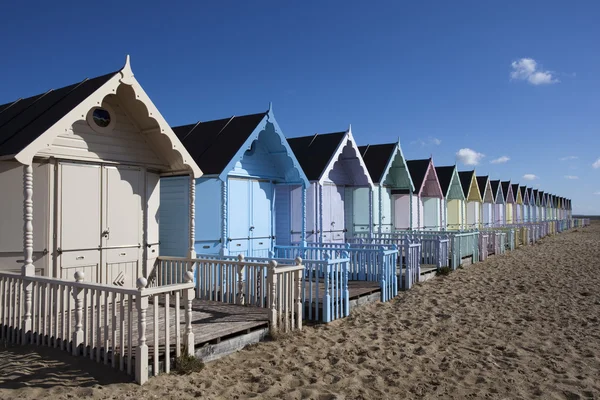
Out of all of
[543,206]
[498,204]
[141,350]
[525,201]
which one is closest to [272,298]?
[141,350]

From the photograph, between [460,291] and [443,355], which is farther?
[460,291]

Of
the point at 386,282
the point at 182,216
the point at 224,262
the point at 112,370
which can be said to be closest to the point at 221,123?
the point at 182,216

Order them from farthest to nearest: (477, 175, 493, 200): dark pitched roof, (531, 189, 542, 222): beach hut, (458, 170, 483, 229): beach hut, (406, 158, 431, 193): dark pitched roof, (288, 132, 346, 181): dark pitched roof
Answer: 1. (531, 189, 542, 222): beach hut
2. (477, 175, 493, 200): dark pitched roof
3. (458, 170, 483, 229): beach hut
4. (406, 158, 431, 193): dark pitched roof
5. (288, 132, 346, 181): dark pitched roof

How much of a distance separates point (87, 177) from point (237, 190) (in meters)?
4.07

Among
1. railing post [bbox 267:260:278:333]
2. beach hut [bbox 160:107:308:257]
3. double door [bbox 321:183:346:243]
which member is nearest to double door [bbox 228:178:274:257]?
beach hut [bbox 160:107:308:257]

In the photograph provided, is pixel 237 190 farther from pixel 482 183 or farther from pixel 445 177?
pixel 482 183

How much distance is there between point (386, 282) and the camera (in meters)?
11.2

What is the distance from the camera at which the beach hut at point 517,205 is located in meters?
43.6

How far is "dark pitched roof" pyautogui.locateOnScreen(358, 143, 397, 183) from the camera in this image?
695 inches

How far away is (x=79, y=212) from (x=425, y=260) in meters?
11.4

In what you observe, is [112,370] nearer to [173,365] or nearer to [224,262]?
[173,365]

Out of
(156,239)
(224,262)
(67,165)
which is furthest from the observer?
(156,239)

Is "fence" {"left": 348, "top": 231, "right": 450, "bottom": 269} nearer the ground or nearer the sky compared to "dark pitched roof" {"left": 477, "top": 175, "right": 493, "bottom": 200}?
nearer the ground

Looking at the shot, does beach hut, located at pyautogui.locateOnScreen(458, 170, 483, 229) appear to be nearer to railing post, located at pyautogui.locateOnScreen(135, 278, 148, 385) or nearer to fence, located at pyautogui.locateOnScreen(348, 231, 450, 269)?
fence, located at pyautogui.locateOnScreen(348, 231, 450, 269)
